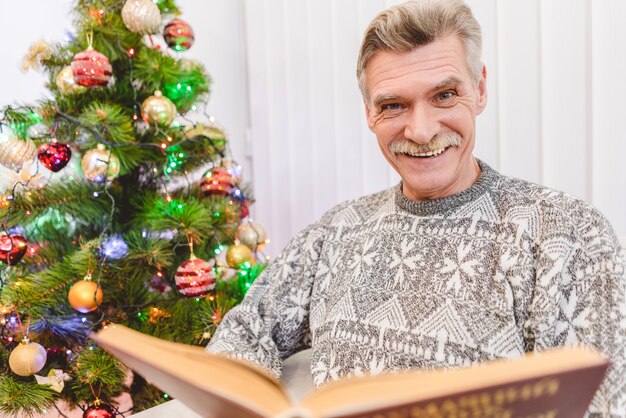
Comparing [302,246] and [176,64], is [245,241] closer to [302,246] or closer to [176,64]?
[302,246]

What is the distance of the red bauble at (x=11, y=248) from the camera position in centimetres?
105

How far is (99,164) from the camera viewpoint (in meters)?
1.14

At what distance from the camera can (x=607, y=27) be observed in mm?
1031

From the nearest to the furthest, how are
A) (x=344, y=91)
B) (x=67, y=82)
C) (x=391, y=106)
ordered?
(x=391, y=106) < (x=67, y=82) < (x=344, y=91)

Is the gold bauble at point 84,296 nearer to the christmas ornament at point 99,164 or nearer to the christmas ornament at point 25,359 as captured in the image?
the christmas ornament at point 25,359

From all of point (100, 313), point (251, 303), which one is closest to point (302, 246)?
point (251, 303)

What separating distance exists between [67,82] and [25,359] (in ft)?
2.05

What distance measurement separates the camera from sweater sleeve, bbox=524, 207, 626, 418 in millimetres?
707

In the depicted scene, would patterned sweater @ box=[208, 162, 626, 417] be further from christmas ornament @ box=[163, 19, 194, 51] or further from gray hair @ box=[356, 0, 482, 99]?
christmas ornament @ box=[163, 19, 194, 51]

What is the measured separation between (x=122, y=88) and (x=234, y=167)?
35cm

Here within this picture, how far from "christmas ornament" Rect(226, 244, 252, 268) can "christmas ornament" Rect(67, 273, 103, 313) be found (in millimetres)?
336

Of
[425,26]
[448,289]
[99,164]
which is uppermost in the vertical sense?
[425,26]

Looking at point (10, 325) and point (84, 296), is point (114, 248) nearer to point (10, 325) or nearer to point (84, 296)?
point (84, 296)

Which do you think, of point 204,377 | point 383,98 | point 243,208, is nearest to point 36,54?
point 243,208
